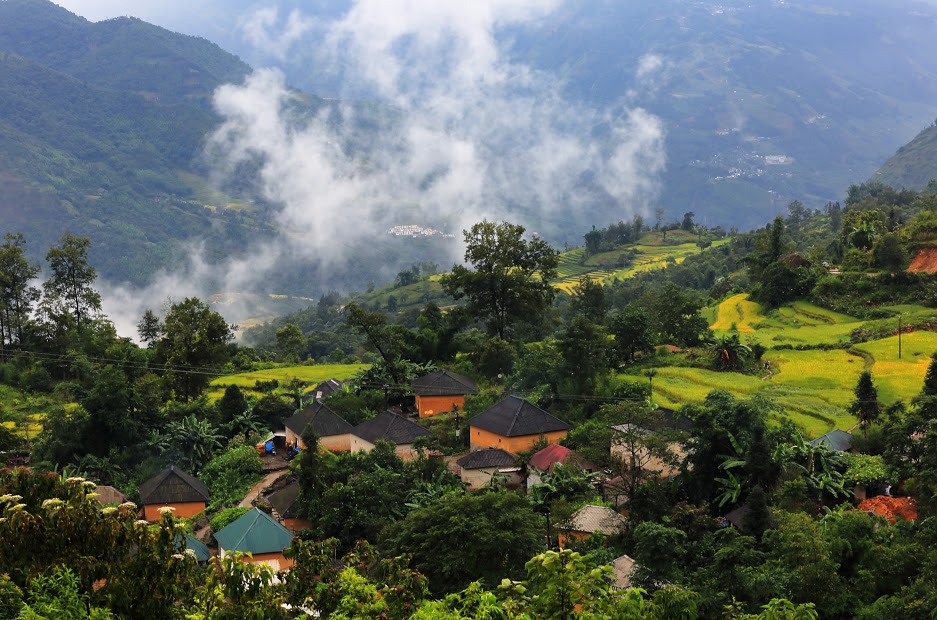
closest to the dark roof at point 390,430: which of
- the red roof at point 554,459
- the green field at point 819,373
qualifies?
the red roof at point 554,459

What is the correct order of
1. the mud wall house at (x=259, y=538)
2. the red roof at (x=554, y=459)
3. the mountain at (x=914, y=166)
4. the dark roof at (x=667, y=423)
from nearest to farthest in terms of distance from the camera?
the mud wall house at (x=259, y=538)
the dark roof at (x=667, y=423)
the red roof at (x=554, y=459)
the mountain at (x=914, y=166)

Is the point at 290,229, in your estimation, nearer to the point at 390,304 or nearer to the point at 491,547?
the point at 390,304

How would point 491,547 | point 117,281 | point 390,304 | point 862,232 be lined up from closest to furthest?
point 491,547
point 862,232
point 390,304
point 117,281

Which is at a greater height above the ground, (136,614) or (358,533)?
(136,614)

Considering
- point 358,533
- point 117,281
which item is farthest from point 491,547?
point 117,281

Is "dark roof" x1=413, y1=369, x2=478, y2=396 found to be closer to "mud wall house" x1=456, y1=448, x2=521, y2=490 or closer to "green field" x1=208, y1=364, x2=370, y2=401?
"mud wall house" x1=456, y1=448, x2=521, y2=490

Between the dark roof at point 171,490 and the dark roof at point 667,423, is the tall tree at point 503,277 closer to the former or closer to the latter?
the dark roof at point 667,423
